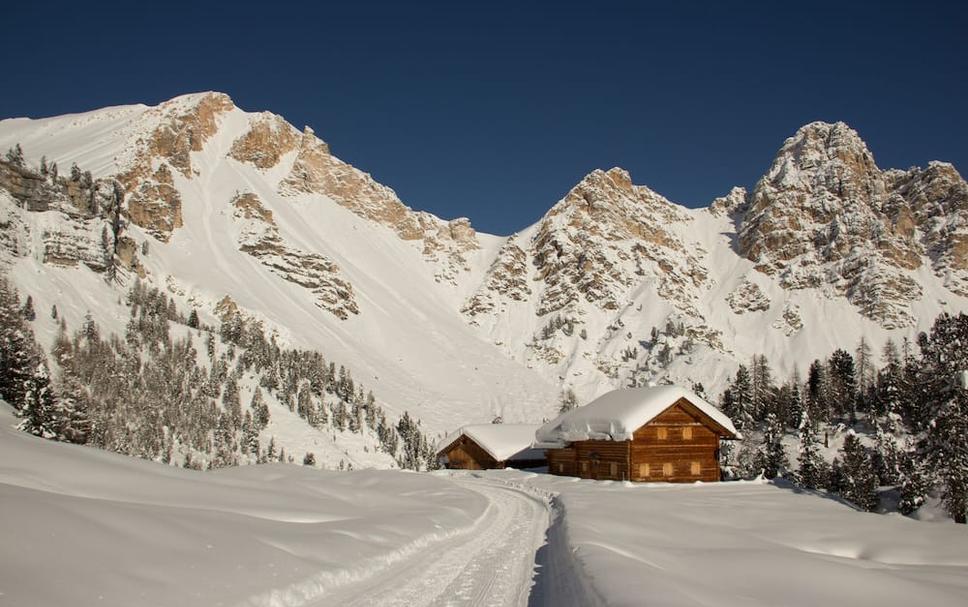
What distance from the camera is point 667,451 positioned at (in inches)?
1282

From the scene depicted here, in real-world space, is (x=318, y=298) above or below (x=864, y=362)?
above

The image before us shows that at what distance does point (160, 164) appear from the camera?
179 metres

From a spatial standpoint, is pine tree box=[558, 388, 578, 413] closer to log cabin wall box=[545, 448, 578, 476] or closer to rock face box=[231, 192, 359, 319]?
rock face box=[231, 192, 359, 319]

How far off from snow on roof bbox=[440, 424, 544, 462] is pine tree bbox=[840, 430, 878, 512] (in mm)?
22104

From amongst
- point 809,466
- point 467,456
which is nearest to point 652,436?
point 467,456

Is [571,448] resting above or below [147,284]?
below

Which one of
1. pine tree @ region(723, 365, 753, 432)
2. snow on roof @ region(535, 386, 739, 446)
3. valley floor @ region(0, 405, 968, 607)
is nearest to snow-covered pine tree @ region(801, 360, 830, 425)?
pine tree @ region(723, 365, 753, 432)

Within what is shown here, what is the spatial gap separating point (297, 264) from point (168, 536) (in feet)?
537

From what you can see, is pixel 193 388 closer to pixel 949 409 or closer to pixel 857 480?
pixel 857 480

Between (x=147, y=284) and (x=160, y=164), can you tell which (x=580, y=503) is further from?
(x=160, y=164)

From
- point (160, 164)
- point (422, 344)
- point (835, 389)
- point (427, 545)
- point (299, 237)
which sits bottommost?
point (427, 545)

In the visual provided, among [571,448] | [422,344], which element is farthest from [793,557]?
[422,344]

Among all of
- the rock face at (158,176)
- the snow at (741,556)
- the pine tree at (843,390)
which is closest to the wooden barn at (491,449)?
the snow at (741,556)

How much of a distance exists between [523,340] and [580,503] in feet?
572
